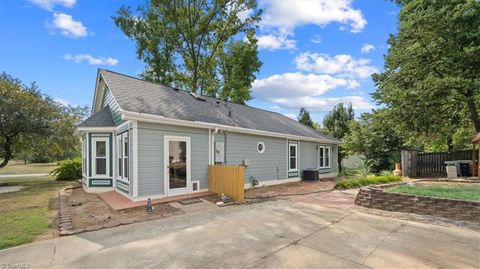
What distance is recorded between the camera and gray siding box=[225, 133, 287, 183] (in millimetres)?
10398

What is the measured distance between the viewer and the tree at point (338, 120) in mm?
28333

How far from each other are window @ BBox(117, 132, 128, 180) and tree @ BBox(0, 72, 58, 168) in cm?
870

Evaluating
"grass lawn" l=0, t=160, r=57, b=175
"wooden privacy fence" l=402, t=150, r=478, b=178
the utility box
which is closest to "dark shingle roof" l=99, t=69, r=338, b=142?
"wooden privacy fence" l=402, t=150, r=478, b=178

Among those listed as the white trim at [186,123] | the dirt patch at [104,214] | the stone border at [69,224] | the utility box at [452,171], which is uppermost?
the white trim at [186,123]

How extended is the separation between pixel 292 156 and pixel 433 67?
8606mm

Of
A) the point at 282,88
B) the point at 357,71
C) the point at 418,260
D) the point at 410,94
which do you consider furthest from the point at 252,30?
the point at 418,260

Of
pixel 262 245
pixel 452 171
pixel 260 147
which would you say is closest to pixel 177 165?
pixel 260 147

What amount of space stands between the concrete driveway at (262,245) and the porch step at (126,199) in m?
A: 1.63

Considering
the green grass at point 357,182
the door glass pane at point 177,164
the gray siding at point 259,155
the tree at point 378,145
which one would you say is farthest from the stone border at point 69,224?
the tree at point 378,145

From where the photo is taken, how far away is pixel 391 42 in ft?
47.4

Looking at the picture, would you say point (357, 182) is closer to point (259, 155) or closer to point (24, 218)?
point (259, 155)

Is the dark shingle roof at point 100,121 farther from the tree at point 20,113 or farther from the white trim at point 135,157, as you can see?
the tree at point 20,113

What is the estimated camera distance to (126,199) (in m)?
7.78

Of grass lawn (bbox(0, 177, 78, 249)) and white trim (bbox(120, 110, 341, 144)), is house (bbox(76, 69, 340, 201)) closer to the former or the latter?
white trim (bbox(120, 110, 341, 144))
